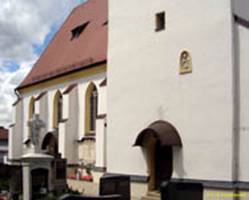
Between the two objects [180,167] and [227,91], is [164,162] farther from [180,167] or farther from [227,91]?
[227,91]

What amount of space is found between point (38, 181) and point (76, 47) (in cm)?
1458

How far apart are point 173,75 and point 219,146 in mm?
3247

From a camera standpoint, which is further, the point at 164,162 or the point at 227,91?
the point at 164,162

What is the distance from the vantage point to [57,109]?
99.8 feet

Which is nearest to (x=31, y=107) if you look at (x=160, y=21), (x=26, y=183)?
(x=160, y=21)

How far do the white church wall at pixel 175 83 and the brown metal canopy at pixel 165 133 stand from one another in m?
0.21

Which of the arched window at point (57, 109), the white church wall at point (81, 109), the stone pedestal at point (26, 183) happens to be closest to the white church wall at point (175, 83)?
the stone pedestal at point (26, 183)

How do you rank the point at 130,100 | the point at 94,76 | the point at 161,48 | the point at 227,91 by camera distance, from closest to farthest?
the point at 227,91
the point at 161,48
the point at 130,100
the point at 94,76

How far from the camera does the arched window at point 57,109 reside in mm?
29955

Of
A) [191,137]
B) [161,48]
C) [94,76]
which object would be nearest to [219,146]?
[191,137]

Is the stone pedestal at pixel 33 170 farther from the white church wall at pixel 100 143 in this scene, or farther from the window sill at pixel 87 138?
the window sill at pixel 87 138

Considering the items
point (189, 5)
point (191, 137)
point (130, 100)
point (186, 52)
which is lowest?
point (191, 137)

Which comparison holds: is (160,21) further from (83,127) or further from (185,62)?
(83,127)

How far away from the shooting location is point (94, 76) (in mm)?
26000
